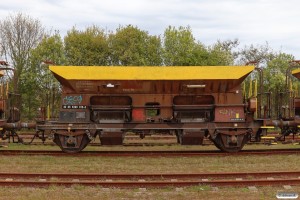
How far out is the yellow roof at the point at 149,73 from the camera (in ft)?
49.7

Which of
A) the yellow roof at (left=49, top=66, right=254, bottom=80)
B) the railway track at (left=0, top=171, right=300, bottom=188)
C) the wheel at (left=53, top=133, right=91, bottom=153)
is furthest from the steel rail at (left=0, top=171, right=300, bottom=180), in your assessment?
the yellow roof at (left=49, top=66, right=254, bottom=80)

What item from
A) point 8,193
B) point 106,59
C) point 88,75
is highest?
point 106,59

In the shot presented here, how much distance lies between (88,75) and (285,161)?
25.2ft

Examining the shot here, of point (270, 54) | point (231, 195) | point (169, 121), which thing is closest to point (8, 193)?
point (231, 195)

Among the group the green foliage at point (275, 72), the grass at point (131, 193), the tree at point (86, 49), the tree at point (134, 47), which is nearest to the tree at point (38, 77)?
the tree at point (86, 49)

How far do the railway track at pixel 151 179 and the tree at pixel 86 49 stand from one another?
27.3 metres

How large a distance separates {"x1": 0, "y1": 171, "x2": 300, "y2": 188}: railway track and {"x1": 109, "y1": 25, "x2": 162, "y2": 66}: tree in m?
27.8

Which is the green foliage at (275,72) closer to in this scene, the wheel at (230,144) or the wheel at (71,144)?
the wheel at (230,144)

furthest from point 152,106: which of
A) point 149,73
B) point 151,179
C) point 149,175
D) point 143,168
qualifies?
point 151,179

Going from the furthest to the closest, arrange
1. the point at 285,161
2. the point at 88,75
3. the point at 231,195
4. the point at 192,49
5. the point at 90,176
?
the point at 192,49
the point at 88,75
the point at 285,161
the point at 90,176
the point at 231,195

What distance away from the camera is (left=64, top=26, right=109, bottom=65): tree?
38.0 metres

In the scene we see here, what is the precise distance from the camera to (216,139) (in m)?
→ 16.0

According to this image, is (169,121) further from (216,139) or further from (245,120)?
(245,120)

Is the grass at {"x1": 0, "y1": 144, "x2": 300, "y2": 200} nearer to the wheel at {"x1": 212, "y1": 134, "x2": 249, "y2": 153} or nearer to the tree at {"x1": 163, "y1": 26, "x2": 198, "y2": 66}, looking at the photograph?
the wheel at {"x1": 212, "y1": 134, "x2": 249, "y2": 153}
